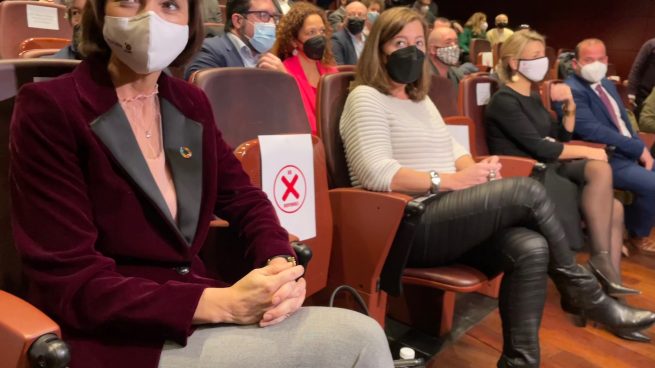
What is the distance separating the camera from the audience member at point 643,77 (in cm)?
415

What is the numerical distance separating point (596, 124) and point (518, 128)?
2.25ft

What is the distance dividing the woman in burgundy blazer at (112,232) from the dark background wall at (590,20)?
778 centimetres

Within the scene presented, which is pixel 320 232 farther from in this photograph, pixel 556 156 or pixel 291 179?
pixel 556 156

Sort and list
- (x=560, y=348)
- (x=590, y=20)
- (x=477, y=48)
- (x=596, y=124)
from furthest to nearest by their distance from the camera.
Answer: (x=590, y=20) < (x=477, y=48) < (x=596, y=124) < (x=560, y=348)

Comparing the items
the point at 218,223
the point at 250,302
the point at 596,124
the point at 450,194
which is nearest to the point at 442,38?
the point at 596,124

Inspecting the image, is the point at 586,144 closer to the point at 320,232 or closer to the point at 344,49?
the point at 344,49

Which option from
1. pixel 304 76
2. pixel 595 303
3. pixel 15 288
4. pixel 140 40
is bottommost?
pixel 595 303

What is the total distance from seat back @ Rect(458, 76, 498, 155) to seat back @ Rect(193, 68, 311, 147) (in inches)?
42.2

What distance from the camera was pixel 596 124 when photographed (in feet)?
9.20

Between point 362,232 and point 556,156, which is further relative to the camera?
point 556,156

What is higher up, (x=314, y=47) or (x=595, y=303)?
(x=314, y=47)

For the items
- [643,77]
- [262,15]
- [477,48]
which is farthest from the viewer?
[477,48]

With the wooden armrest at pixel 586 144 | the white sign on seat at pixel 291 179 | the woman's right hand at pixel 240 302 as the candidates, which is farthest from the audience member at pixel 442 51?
the woman's right hand at pixel 240 302

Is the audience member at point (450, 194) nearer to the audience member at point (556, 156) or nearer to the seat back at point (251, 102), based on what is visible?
the seat back at point (251, 102)
